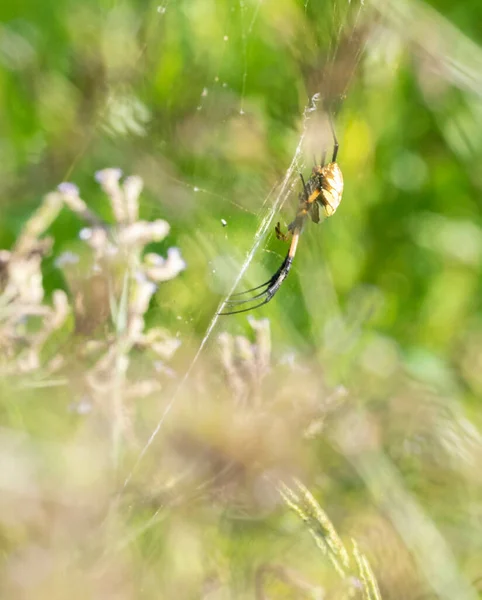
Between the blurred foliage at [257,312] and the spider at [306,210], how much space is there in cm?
1

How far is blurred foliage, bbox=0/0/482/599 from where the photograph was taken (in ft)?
1.46

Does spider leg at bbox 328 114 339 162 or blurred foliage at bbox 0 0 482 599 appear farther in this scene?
spider leg at bbox 328 114 339 162

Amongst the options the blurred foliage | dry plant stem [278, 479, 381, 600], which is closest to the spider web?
the blurred foliage

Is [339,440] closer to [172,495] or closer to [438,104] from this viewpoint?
[172,495]

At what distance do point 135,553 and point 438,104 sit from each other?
584mm

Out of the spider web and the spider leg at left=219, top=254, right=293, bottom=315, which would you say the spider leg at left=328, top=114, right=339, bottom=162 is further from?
the spider leg at left=219, top=254, right=293, bottom=315

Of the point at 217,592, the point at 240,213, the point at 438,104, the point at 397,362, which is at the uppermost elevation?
the point at 438,104

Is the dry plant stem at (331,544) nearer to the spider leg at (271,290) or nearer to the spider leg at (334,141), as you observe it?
the spider leg at (271,290)

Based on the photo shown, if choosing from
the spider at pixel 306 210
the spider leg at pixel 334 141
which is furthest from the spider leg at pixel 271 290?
the spider leg at pixel 334 141

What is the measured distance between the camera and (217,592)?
516 millimetres

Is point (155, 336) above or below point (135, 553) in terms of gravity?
above

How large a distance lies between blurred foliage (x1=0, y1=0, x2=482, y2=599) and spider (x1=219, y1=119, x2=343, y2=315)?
0.5 inches

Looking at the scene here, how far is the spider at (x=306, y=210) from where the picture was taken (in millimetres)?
528

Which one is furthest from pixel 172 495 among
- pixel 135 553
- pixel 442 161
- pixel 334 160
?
pixel 442 161
